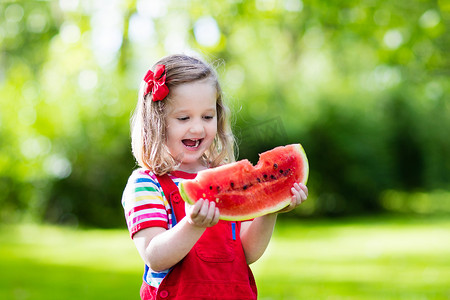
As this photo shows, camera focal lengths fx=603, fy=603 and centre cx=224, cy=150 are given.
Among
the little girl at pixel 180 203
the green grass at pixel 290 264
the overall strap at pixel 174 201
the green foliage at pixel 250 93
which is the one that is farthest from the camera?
the green grass at pixel 290 264

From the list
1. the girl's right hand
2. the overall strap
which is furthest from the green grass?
the girl's right hand

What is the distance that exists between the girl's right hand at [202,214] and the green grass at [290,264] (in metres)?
5.32

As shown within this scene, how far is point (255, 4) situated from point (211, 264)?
5175 mm

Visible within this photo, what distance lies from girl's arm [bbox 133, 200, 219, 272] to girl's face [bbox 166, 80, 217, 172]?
38 centimetres

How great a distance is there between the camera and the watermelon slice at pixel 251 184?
2443 millimetres

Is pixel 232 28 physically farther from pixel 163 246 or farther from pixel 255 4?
pixel 163 246

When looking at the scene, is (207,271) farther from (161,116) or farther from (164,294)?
(161,116)

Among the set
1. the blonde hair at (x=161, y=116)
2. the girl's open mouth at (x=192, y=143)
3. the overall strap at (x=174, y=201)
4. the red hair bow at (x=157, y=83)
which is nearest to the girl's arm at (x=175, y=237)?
the overall strap at (x=174, y=201)

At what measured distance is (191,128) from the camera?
2.54 meters

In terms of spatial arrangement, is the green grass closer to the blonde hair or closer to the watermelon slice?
the watermelon slice

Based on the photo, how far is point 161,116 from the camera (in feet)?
8.51

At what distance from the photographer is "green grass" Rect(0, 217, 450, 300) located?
772 centimetres

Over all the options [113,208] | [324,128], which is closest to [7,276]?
[113,208]

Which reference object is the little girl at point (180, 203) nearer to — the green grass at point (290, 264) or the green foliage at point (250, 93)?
the green foliage at point (250, 93)
